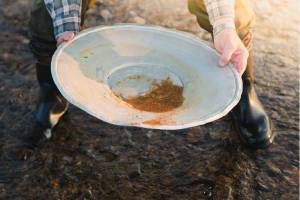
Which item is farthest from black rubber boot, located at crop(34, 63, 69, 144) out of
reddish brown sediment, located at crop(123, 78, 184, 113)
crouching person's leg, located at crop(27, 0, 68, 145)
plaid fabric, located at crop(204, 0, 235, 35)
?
plaid fabric, located at crop(204, 0, 235, 35)

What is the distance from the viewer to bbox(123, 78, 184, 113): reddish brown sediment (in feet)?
5.66

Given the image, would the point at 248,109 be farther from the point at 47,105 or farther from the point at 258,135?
the point at 47,105

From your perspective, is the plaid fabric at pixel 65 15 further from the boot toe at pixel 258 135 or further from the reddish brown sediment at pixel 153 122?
the boot toe at pixel 258 135

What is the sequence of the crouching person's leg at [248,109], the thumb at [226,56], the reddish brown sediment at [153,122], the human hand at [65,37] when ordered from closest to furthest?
the reddish brown sediment at [153,122] < the thumb at [226,56] < the human hand at [65,37] < the crouching person's leg at [248,109]

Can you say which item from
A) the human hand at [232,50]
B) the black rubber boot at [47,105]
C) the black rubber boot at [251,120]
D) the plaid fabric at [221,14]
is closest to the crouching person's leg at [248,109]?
the black rubber boot at [251,120]

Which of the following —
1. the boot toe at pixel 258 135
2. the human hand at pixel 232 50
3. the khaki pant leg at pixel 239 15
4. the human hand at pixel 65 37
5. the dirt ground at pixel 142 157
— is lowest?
the dirt ground at pixel 142 157

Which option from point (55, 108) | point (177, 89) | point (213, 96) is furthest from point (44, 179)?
point (213, 96)

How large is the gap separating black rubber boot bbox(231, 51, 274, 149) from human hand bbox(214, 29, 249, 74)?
46 cm

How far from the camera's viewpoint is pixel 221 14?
2.00 metres

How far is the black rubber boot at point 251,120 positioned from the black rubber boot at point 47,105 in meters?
0.90

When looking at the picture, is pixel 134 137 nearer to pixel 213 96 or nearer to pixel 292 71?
pixel 213 96

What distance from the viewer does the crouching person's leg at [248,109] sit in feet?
7.47

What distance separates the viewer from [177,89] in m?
1.87

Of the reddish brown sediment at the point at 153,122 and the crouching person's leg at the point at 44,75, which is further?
the crouching person's leg at the point at 44,75
